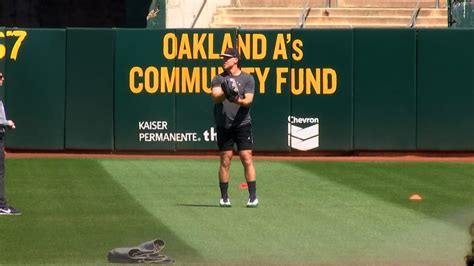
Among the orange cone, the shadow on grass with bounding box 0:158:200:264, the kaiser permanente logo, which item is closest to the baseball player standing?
the shadow on grass with bounding box 0:158:200:264

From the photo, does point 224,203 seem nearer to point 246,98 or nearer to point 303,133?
point 246,98

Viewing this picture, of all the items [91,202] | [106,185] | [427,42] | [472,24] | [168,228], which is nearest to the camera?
[168,228]

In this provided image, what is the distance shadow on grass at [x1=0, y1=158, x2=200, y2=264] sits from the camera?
504 inches

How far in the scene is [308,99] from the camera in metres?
27.3

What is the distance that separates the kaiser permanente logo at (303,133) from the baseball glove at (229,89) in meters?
10.6

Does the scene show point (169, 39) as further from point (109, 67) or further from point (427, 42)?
point (427, 42)

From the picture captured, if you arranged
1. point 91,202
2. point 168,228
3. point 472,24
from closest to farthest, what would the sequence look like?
1. point 168,228
2. point 91,202
3. point 472,24

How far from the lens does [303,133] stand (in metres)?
27.3

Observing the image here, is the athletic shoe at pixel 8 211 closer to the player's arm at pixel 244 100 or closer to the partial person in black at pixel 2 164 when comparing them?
the partial person in black at pixel 2 164

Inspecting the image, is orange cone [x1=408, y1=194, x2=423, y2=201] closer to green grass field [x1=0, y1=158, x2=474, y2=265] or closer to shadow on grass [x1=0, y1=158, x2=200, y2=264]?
green grass field [x1=0, y1=158, x2=474, y2=265]

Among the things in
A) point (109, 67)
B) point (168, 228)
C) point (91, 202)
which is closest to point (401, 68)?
point (109, 67)

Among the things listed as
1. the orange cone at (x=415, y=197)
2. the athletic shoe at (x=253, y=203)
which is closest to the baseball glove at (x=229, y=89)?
the athletic shoe at (x=253, y=203)

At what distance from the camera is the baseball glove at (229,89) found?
653 inches

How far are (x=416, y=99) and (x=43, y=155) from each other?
7.94 meters
